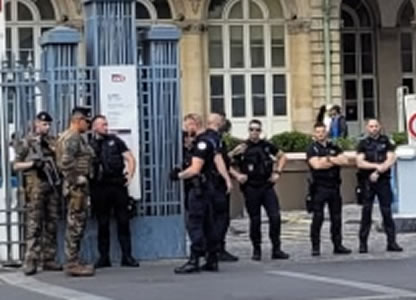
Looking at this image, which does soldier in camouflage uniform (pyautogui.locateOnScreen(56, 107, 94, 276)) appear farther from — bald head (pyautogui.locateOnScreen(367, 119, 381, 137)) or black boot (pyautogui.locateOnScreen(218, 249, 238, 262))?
bald head (pyautogui.locateOnScreen(367, 119, 381, 137))

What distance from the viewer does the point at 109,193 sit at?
17.2m

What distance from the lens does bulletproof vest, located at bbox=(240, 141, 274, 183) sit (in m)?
17.8

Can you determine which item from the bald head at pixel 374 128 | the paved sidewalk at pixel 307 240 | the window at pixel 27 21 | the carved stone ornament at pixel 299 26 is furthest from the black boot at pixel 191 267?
the carved stone ornament at pixel 299 26

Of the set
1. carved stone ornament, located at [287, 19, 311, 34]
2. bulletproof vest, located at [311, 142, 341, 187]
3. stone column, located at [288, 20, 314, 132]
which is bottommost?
bulletproof vest, located at [311, 142, 341, 187]

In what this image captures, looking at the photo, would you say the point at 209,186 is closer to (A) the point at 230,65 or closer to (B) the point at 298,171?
(B) the point at 298,171

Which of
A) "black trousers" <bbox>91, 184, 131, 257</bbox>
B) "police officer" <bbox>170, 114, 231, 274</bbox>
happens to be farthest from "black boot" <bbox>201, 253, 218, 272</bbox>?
"black trousers" <bbox>91, 184, 131, 257</bbox>

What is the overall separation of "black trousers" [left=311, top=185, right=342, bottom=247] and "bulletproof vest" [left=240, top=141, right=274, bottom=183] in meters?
0.79

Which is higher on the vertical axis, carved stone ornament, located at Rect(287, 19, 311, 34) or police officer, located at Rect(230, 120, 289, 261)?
carved stone ornament, located at Rect(287, 19, 311, 34)

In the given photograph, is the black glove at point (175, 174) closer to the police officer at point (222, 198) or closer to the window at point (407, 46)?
the police officer at point (222, 198)

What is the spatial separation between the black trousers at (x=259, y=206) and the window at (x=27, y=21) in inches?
799

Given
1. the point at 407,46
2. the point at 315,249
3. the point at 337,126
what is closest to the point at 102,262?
the point at 315,249

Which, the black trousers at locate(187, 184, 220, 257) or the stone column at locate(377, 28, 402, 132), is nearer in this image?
the black trousers at locate(187, 184, 220, 257)

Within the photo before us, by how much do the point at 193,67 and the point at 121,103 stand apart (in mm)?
20781

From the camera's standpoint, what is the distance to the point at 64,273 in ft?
55.4
